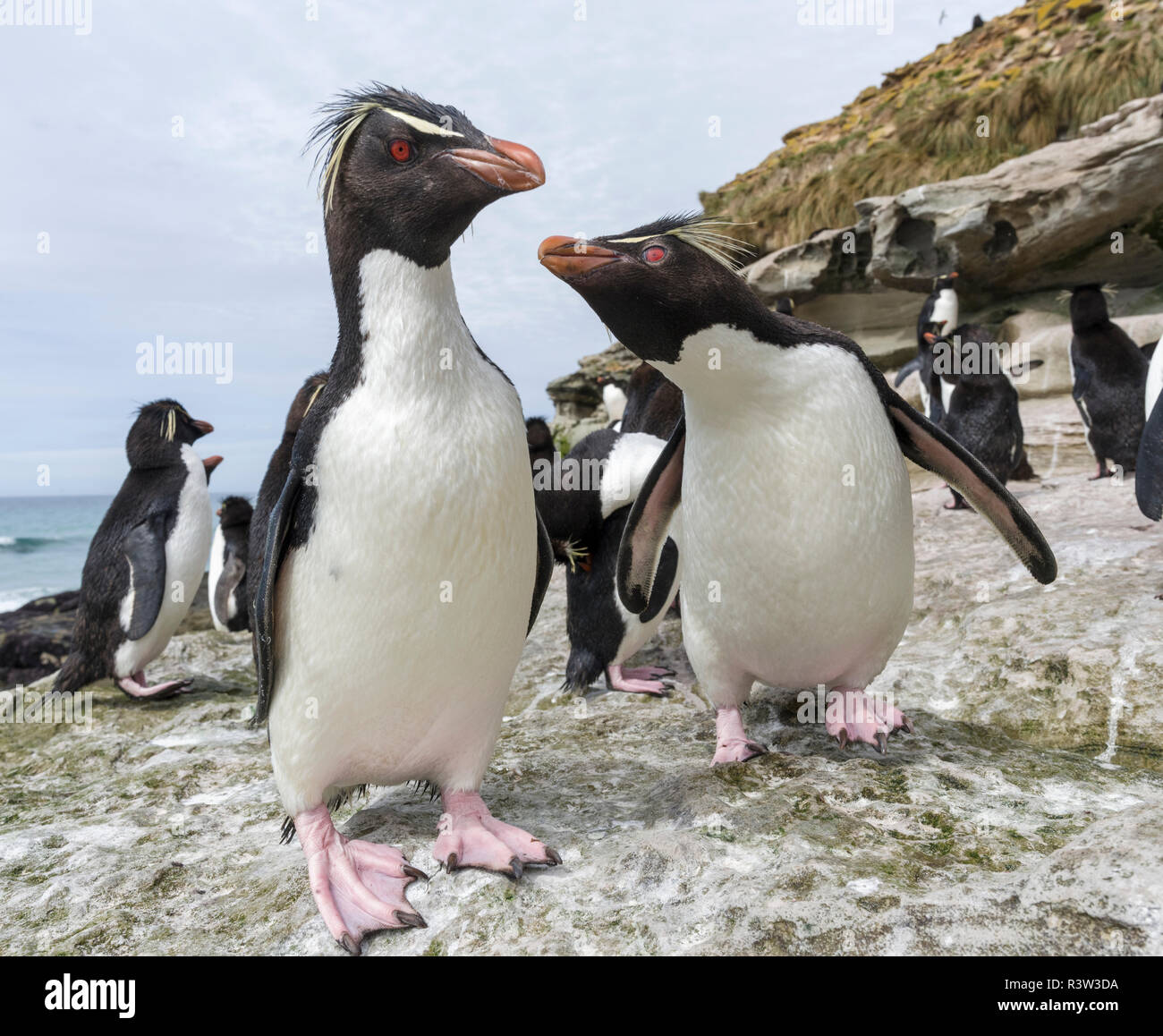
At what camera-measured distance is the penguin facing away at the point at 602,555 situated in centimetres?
328

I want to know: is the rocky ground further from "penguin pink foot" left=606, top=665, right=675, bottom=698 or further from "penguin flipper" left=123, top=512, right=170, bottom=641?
"penguin flipper" left=123, top=512, right=170, bottom=641

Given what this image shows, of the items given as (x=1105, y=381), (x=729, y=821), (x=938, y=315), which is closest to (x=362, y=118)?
(x=729, y=821)

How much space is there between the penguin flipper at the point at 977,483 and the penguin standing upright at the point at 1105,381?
4.45 m

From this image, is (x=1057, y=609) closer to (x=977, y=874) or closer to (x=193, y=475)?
(x=977, y=874)

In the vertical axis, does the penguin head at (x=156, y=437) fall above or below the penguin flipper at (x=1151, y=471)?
above

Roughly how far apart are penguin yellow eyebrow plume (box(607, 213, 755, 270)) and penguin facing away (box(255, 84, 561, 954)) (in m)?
0.44

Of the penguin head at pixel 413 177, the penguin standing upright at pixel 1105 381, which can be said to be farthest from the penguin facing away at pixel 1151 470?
the penguin standing upright at pixel 1105 381

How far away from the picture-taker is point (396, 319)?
149cm

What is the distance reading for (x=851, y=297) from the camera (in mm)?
10570

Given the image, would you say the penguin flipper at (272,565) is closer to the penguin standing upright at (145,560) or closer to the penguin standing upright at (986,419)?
the penguin standing upright at (145,560)

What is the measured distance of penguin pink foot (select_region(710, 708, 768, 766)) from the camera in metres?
2.02

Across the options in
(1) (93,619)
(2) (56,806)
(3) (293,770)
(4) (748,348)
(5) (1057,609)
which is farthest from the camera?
(1) (93,619)

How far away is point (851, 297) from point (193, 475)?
344 inches

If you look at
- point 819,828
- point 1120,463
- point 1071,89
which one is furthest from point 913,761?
point 1071,89
